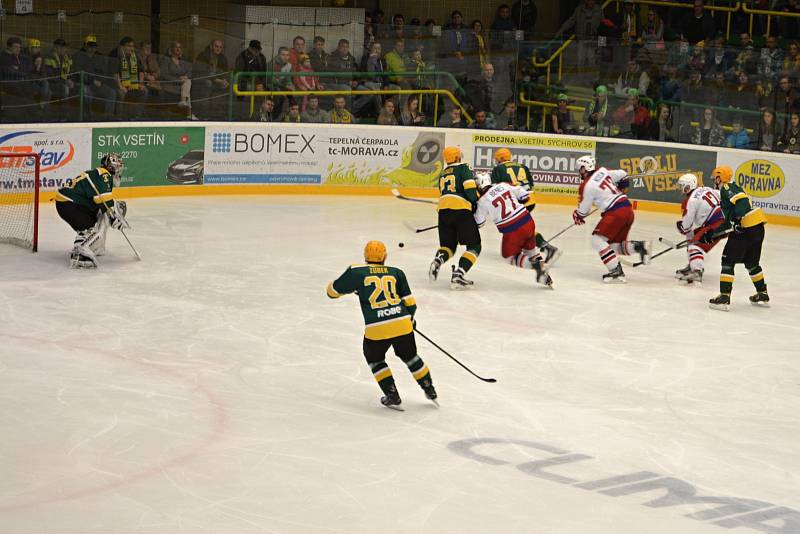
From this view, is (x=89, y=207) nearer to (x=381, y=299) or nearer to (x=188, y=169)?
(x=188, y=169)

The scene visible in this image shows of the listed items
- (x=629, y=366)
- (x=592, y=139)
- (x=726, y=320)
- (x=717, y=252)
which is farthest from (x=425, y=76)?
(x=629, y=366)

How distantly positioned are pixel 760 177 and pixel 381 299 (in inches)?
403

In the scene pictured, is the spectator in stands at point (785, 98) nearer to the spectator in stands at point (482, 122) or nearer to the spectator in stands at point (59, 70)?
the spectator in stands at point (482, 122)

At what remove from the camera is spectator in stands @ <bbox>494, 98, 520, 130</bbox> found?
17.7 m

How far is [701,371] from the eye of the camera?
364 inches

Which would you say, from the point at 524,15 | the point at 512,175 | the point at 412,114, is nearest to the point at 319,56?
the point at 412,114

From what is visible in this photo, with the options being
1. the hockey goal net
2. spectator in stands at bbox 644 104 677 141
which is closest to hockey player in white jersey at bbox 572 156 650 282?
spectator in stands at bbox 644 104 677 141

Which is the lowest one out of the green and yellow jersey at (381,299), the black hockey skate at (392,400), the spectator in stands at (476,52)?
the black hockey skate at (392,400)

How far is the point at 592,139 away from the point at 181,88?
5.73 m

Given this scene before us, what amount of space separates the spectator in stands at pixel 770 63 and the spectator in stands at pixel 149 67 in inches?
322

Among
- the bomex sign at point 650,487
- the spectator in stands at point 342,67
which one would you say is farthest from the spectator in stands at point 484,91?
the bomex sign at point 650,487

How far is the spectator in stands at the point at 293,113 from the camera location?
56.5 feet

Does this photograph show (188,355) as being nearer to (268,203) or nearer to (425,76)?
(268,203)

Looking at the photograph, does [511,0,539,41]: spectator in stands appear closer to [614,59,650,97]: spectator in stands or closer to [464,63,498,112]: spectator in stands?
[464,63,498,112]: spectator in stands
